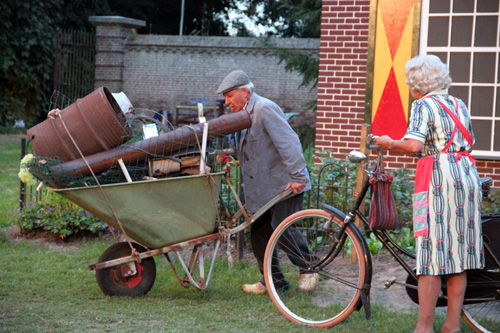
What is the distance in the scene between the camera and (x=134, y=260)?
4.77m

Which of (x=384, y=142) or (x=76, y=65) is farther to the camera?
(x=76, y=65)

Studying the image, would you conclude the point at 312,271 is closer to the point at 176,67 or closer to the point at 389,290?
the point at 389,290

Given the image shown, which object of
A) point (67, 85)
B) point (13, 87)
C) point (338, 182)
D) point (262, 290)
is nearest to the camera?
point (262, 290)

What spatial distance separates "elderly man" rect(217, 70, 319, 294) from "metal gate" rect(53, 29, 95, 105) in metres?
15.9

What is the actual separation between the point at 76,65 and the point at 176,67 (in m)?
2.99

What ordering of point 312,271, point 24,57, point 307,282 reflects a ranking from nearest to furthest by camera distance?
1. point 312,271
2. point 307,282
3. point 24,57

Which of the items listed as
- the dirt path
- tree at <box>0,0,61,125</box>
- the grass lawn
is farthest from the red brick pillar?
tree at <box>0,0,61,125</box>

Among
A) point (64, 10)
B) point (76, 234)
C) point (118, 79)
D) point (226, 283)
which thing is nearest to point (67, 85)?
point (118, 79)

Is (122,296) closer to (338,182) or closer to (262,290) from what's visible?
(262,290)

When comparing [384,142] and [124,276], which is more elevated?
[384,142]

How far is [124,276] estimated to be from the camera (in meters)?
4.91

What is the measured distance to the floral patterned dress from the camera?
3.70 m

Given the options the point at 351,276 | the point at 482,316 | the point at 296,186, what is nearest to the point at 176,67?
the point at 296,186

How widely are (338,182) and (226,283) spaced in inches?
72.9
